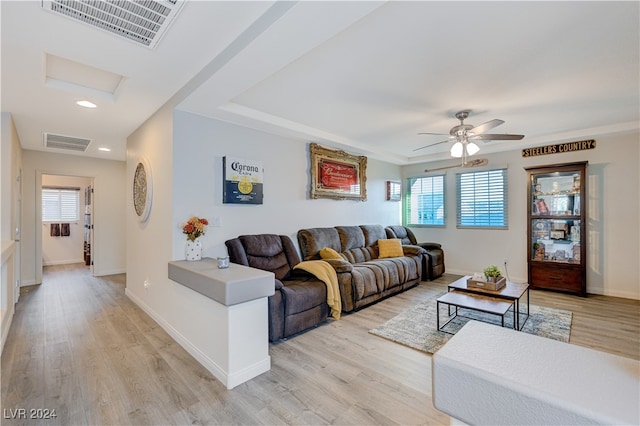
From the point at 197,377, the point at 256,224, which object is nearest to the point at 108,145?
the point at 256,224

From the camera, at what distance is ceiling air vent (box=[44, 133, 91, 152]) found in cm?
444

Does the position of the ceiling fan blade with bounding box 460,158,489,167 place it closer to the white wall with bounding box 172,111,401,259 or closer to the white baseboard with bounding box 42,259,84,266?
the white wall with bounding box 172,111,401,259

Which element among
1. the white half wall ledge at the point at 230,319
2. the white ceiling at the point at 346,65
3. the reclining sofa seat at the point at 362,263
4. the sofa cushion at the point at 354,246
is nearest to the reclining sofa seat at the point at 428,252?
the reclining sofa seat at the point at 362,263

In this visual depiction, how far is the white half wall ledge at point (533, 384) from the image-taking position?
0.55 m

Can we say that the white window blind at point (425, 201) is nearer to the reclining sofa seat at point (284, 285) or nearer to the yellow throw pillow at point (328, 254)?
the yellow throw pillow at point (328, 254)

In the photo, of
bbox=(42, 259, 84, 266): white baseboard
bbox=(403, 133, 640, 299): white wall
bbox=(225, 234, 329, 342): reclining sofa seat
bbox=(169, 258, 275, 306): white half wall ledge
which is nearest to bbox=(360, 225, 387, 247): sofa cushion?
bbox=(225, 234, 329, 342): reclining sofa seat

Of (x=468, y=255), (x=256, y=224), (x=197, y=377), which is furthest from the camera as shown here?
(x=468, y=255)

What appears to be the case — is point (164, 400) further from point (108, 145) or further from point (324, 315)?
point (108, 145)

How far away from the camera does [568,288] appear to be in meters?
4.46

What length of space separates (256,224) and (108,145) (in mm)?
3175

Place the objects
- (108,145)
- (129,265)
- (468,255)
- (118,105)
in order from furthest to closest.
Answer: (468,255) → (108,145) → (129,265) → (118,105)

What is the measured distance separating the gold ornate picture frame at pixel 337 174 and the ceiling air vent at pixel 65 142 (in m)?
3.52

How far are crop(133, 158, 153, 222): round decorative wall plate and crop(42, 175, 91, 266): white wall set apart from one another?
17.1 feet

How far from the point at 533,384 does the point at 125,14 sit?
8.30ft
